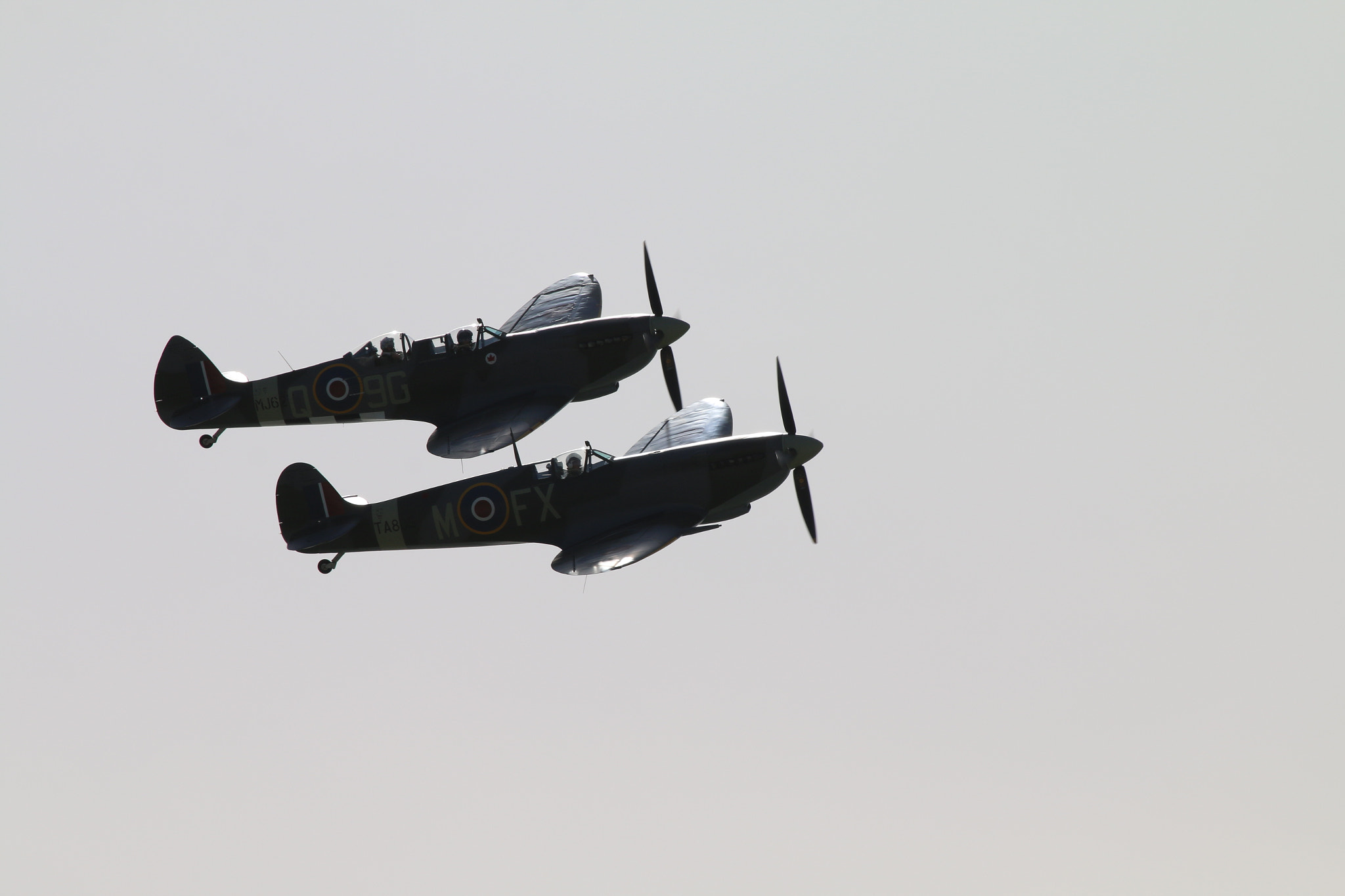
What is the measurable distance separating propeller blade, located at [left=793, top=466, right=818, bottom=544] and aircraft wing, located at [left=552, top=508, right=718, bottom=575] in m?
2.01

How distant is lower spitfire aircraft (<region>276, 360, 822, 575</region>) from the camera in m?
36.1

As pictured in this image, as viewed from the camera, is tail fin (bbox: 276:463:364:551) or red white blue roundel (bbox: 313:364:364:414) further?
red white blue roundel (bbox: 313:364:364:414)

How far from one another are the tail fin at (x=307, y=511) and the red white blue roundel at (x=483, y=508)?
207 cm

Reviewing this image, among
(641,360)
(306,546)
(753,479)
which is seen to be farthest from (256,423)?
(753,479)

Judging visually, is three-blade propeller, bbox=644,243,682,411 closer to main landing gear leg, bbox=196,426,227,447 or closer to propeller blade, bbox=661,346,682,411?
propeller blade, bbox=661,346,682,411

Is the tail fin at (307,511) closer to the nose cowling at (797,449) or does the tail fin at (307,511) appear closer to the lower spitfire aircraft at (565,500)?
the lower spitfire aircraft at (565,500)

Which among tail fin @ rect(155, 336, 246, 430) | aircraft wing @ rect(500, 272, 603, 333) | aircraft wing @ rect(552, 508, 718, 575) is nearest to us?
aircraft wing @ rect(552, 508, 718, 575)

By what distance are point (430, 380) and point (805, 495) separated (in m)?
8.87

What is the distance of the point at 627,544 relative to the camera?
35125 mm

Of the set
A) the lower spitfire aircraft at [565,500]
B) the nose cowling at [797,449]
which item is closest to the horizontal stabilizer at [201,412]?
the lower spitfire aircraft at [565,500]

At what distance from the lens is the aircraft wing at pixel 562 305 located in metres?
42.4

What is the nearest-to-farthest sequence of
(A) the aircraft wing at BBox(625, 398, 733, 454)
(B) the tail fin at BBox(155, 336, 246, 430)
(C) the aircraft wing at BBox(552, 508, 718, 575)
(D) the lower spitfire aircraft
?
(C) the aircraft wing at BBox(552, 508, 718, 575), (D) the lower spitfire aircraft, (A) the aircraft wing at BBox(625, 398, 733, 454), (B) the tail fin at BBox(155, 336, 246, 430)

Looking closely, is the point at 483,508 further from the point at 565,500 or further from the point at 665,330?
the point at 665,330

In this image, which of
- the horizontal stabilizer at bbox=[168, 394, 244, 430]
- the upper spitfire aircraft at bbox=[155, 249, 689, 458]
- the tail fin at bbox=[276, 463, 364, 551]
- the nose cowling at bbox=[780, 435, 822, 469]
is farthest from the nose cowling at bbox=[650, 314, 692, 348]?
the horizontal stabilizer at bbox=[168, 394, 244, 430]
